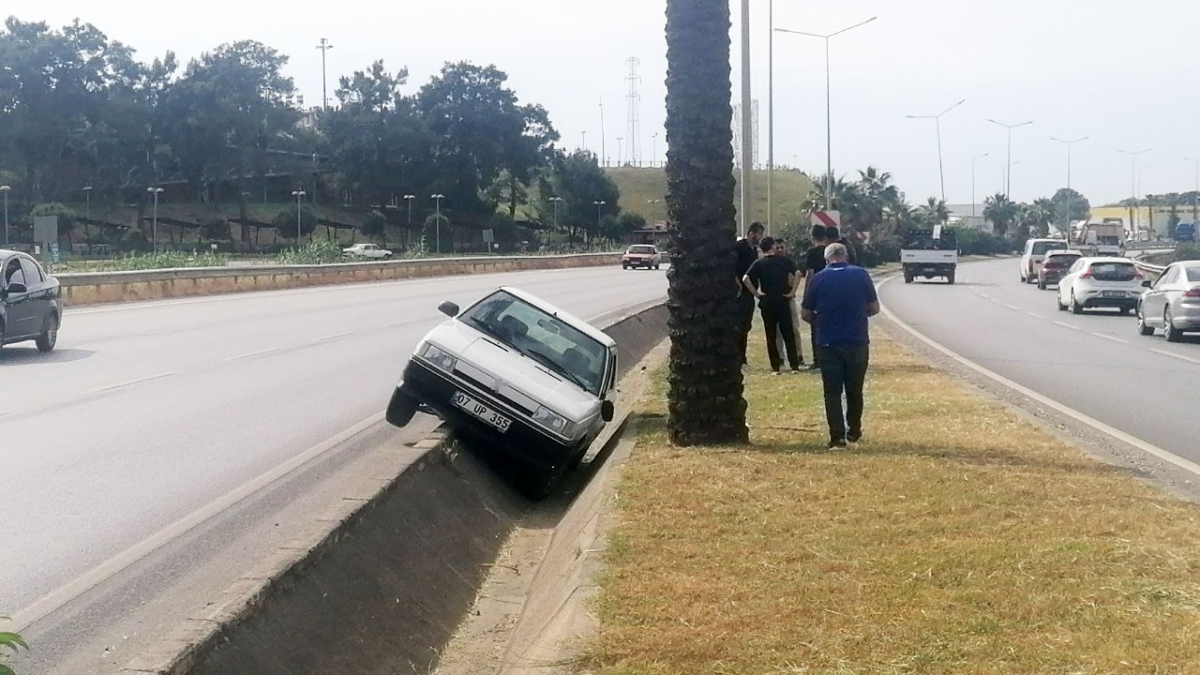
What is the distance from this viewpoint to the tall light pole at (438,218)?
331ft

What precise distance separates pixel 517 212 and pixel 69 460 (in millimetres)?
125223

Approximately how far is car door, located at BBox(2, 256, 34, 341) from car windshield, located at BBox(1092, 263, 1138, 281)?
2659cm

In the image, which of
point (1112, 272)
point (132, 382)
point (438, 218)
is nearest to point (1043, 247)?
point (1112, 272)

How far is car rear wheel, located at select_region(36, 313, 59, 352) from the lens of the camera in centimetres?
2155

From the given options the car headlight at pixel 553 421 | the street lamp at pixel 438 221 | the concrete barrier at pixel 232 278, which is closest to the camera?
the car headlight at pixel 553 421

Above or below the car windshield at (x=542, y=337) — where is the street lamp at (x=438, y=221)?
above

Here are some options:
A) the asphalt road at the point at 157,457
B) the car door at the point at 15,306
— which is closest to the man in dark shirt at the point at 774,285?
the asphalt road at the point at 157,457

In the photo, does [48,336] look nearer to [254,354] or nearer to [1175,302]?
[254,354]

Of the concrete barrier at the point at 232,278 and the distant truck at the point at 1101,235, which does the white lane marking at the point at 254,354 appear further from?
the distant truck at the point at 1101,235

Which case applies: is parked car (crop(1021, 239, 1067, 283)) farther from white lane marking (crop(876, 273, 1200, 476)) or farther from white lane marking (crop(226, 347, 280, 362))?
white lane marking (crop(226, 347, 280, 362))

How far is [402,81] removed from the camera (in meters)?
113

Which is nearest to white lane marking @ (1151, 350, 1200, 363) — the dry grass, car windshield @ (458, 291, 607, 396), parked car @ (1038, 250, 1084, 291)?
the dry grass

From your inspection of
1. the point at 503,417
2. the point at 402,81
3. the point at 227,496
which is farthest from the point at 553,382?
the point at 402,81

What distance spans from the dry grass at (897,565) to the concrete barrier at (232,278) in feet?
82.2
